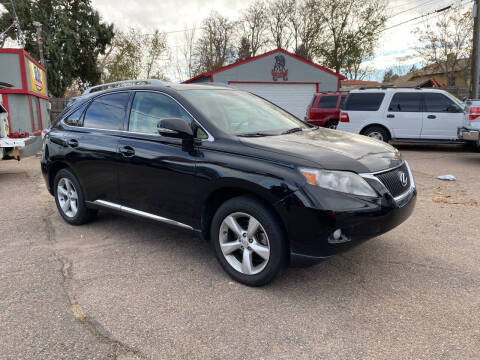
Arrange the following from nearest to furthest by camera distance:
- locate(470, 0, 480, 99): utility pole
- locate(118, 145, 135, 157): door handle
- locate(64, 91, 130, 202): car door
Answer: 1. locate(118, 145, 135, 157): door handle
2. locate(64, 91, 130, 202): car door
3. locate(470, 0, 480, 99): utility pole

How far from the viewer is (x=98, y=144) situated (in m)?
4.36

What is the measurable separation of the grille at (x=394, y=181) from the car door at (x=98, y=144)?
2.64 metres

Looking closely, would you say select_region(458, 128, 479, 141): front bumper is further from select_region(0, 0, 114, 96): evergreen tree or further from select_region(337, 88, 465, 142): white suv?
select_region(0, 0, 114, 96): evergreen tree

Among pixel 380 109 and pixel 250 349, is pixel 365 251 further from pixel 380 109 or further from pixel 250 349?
pixel 380 109

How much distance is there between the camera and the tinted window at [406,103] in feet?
36.8

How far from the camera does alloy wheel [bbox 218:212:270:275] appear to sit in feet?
10.3

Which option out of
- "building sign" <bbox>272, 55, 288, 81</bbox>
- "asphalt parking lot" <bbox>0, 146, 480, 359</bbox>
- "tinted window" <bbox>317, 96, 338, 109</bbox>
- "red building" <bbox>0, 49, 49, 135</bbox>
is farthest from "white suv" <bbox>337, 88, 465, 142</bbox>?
"building sign" <bbox>272, 55, 288, 81</bbox>

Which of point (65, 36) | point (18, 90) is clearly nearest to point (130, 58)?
point (65, 36)

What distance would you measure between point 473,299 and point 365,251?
111cm

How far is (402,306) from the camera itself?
293 centimetres

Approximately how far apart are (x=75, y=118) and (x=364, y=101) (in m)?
9.05

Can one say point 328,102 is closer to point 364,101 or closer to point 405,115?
point 364,101

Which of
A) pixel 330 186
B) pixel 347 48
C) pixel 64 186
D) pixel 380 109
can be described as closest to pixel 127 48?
pixel 347 48

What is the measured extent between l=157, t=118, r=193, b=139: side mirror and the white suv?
357 inches
